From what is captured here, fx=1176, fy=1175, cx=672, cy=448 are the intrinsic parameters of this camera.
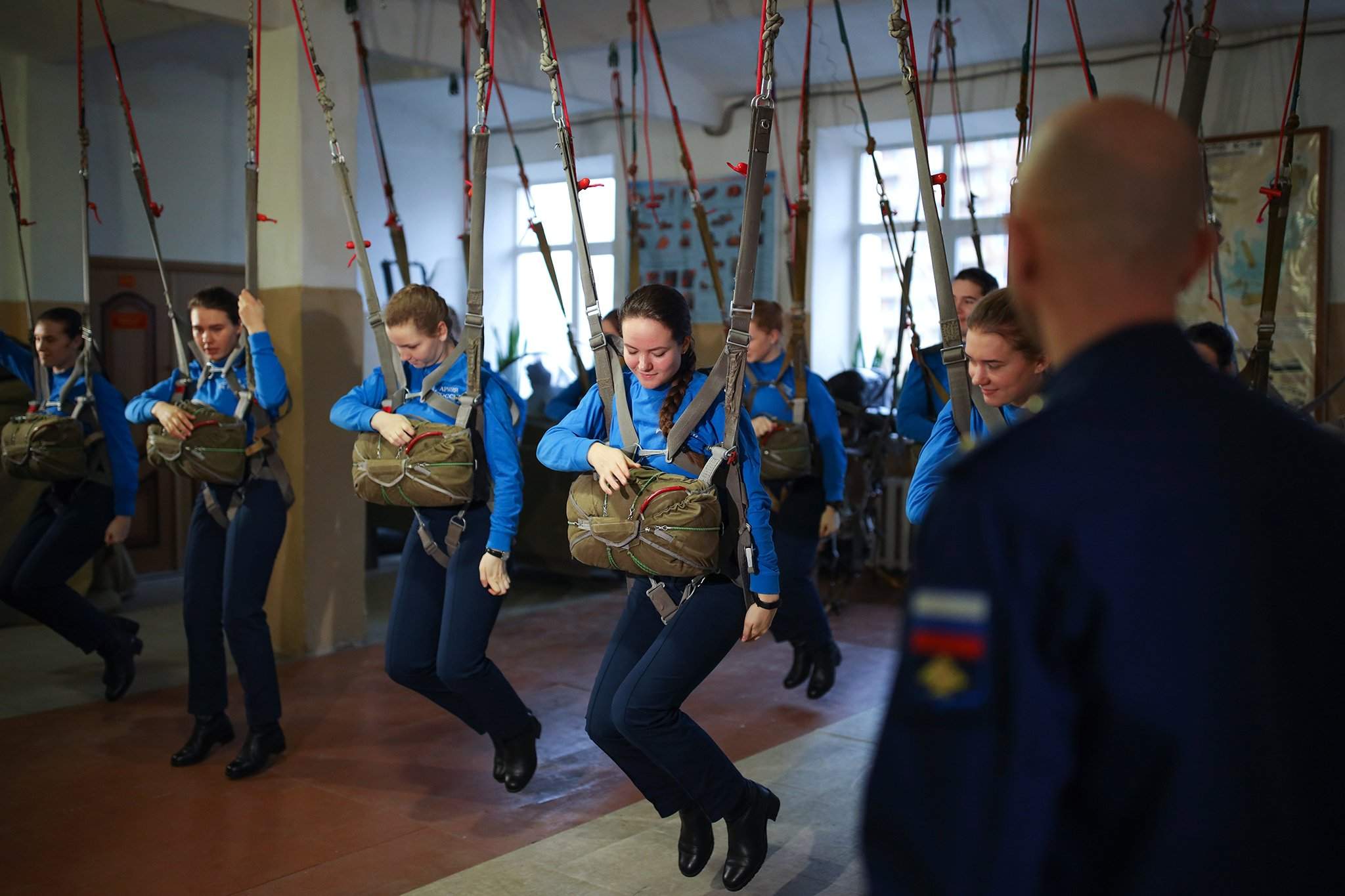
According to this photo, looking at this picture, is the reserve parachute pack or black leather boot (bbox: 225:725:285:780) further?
black leather boot (bbox: 225:725:285:780)

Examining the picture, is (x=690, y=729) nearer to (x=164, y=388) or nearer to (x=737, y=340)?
(x=737, y=340)

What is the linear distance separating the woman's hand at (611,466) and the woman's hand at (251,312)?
185 cm

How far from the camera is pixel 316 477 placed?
608cm

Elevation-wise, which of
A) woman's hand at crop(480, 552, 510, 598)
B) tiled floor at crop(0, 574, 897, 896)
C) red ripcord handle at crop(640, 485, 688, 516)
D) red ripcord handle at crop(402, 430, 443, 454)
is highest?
red ripcord handle at crop(402, 430, 443, 454)

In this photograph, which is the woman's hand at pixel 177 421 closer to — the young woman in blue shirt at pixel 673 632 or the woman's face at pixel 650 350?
the young woman in blue shirt at pixel 673 632

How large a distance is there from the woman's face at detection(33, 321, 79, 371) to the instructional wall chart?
16.9ft

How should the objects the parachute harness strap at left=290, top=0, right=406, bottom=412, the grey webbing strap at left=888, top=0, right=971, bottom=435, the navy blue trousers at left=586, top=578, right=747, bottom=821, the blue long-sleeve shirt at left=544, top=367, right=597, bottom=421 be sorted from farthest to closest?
1. the blue long-sleeve shirt at left=544, top=367, right=597, bottom=421
2. the parachute harness strap at left=290, top=0, right=406, bottom=412
3. the navy blue trousers at left=586, top=578, right=747, bottom=821
4. the grey webbing strap at left=888, top=0, right=971, bottom=435

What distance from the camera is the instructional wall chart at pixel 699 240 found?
9.68 m

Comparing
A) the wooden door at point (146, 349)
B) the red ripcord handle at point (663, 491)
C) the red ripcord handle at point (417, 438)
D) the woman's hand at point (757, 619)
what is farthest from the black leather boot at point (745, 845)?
the wooden door at point (146, 349)

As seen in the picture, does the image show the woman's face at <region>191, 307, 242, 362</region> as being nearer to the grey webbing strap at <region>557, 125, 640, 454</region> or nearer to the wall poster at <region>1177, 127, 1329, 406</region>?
the grey webbing strap at <region>557, 125, 640, 454</region>

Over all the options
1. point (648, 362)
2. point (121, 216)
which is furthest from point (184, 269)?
point (648, 362)

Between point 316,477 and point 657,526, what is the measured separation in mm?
3627

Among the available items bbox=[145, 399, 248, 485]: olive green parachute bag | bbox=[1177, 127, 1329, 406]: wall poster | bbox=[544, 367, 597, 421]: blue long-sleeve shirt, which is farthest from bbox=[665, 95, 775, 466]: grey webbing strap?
bbox=[1177, 127, 1329, 406]: wall poster

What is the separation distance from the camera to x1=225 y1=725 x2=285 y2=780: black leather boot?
438 cm
